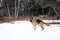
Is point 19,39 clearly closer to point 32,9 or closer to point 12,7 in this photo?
point 32,9

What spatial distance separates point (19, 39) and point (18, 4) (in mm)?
7010

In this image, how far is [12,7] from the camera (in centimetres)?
1002

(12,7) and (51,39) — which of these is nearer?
(51,39)

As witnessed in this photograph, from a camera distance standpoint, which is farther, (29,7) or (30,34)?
(29,7)

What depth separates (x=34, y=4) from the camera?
29.9 feet

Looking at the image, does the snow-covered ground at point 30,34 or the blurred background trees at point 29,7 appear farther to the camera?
the blurred background trees at point 29,7

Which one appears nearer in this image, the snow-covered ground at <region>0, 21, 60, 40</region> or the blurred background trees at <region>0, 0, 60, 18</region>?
the snow-covered ground at <region>0, 21, 60, 40</region>

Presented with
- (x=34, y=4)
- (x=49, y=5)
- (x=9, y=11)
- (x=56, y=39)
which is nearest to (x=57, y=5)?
(x=49, y=5)

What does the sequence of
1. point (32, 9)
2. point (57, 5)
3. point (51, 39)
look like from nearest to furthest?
point (51, 39) → point (57, 5) → point (32, 9)

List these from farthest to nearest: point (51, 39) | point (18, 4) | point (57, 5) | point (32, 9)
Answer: point (18, 4)
point (32, 9)
point (57, 5)
point (51, 39)

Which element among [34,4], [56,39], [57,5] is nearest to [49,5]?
[57,5]

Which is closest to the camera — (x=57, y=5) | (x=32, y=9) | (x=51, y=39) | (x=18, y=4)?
(x=51, y=39)

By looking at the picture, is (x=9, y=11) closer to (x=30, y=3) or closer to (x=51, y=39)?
(x=30, y=3)

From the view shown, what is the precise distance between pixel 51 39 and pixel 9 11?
6.95 m
